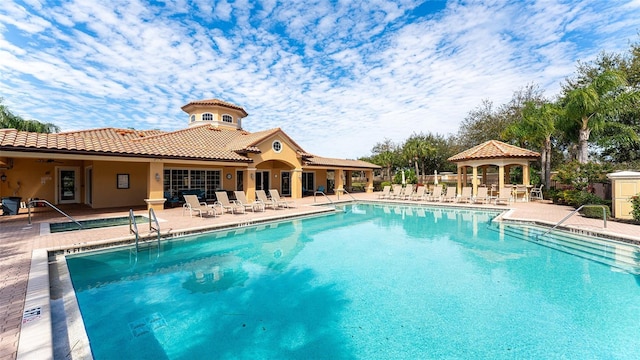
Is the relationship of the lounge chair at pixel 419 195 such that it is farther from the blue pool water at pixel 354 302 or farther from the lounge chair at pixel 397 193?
the blue pool water at pixel 354 302

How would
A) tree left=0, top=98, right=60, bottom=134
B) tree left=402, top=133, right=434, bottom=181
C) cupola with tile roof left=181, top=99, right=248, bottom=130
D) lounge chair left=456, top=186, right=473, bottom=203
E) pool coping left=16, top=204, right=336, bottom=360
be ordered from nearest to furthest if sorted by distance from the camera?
1. pool coping left=16, top=204, right=336, bottom=360
2. lounge chair left=456, top=186, right=473, bottom=203
3. tree left=0, top=98, right=60, bottom=134
4. cupola with tile roof left=181, top=99, right=248, bottom=130
5. tree left=402, top=133, right=434, bottom=181

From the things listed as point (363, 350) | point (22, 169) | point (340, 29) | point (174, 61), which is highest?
point (340, 29)

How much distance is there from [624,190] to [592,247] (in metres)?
5.47

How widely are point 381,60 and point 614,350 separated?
67.1 ft

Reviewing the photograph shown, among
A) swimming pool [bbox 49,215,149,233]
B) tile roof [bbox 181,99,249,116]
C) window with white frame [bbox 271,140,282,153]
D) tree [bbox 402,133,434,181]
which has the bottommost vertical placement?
swimming pool [bbox 49,215,149,233]

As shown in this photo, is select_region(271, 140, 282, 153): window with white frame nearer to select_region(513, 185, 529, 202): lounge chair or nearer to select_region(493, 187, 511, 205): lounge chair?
select_region(493, 187, 511, 205): lounge chair

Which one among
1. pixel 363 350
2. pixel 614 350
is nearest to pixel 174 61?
pixel 363 350

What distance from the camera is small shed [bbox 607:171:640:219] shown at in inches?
490

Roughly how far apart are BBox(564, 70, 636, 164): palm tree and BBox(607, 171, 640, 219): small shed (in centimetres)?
963

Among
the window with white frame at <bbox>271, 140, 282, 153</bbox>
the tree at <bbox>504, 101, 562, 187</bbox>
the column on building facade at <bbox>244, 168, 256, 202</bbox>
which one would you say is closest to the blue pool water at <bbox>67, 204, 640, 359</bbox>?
the column on building facade at <bbox>244, 168, 256, 202</bbox>

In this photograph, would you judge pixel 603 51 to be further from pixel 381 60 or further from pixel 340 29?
pixel 340 29

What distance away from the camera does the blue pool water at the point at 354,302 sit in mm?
4441

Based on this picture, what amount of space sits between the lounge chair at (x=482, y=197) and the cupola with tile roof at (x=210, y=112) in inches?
980

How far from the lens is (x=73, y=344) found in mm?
3891
